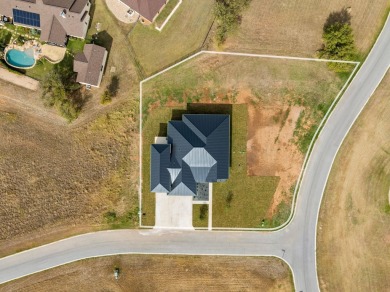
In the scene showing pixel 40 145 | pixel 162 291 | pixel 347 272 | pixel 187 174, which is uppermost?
pixel 40 145

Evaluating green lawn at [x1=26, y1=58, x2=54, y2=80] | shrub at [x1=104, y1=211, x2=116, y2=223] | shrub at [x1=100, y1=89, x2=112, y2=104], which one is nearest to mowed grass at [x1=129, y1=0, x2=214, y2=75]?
shrub at [x1=100, y1=89, x2=112, y2=104]

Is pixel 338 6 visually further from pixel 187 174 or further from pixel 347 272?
pixel 347 272

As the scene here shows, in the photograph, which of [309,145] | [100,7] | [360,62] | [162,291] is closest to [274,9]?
[360,62]

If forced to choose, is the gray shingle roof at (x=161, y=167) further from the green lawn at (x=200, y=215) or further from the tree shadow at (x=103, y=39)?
the tree shadow at (x=103, y=39)

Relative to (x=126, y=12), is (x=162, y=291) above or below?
below

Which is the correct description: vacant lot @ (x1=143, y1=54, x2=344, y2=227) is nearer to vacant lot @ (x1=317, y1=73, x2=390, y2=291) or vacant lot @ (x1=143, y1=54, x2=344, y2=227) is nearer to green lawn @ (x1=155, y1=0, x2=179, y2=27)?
vacant lot @ (x1=317, y1=73, x2=390, y2=291)

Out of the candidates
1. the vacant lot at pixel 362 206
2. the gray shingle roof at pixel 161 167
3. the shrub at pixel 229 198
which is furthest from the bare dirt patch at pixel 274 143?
the gray shingle roof at pixel 161 167
